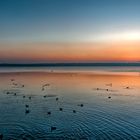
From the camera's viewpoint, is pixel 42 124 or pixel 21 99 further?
pixel 21 99

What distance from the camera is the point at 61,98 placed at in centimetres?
5047

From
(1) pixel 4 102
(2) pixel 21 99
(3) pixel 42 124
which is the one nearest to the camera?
(3) pixel 42 124

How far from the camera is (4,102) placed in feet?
150

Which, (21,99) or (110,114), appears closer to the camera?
(110,114)

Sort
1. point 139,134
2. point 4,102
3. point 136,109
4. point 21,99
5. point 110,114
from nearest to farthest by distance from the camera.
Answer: point 139,134, point 110,114, point 136,109, point 4,102, point 21,99

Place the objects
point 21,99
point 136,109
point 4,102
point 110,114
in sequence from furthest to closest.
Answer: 1. point 21,99
2. point 4,102
3. point 136,109
4. point 110,114

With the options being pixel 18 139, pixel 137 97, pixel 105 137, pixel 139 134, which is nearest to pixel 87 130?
pixel 105 137

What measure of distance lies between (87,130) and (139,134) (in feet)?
18.8

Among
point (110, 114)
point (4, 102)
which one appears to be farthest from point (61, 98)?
point (110, 114)

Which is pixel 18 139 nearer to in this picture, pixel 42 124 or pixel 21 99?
pixel 42 124

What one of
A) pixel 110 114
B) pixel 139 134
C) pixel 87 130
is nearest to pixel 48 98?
pixel 110 114

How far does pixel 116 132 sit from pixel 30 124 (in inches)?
412

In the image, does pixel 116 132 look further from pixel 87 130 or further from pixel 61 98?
pixel 61 98


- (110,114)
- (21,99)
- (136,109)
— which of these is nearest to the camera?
(110,114)
